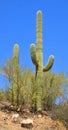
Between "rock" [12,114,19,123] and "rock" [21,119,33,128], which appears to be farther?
"rock" [12,114,19,123]

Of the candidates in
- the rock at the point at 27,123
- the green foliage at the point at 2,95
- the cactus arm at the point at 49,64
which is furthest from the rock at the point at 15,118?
the cactus arm at the point at 49,64

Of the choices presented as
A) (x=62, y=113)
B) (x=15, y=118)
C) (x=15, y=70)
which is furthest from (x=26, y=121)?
(x=15, y=70)

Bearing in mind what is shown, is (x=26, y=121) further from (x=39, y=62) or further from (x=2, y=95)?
(x=39, y=62)

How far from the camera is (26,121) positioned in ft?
79.7

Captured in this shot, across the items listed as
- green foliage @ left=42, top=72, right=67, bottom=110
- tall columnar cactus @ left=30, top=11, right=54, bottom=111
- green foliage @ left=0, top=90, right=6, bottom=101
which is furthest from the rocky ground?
green foliage @ left=0, top=90, right=6, bottom=101

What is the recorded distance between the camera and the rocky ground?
23.9m

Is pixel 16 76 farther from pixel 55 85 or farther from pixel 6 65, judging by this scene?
pixel 55 85

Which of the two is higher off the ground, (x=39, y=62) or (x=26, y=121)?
(x=39, y=62)

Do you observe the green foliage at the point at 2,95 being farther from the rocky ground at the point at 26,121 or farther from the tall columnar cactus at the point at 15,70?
the rocky ground at the point at 26,121

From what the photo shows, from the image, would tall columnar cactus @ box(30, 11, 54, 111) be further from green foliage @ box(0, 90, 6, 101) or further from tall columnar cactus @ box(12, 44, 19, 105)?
green foliage @ box(0, 90, 6, 101)

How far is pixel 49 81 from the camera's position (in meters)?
28.9

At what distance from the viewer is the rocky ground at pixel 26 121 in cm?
2385

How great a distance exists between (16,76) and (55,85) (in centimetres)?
321

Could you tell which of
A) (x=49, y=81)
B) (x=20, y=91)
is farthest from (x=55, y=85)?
(x=20, y=91)
